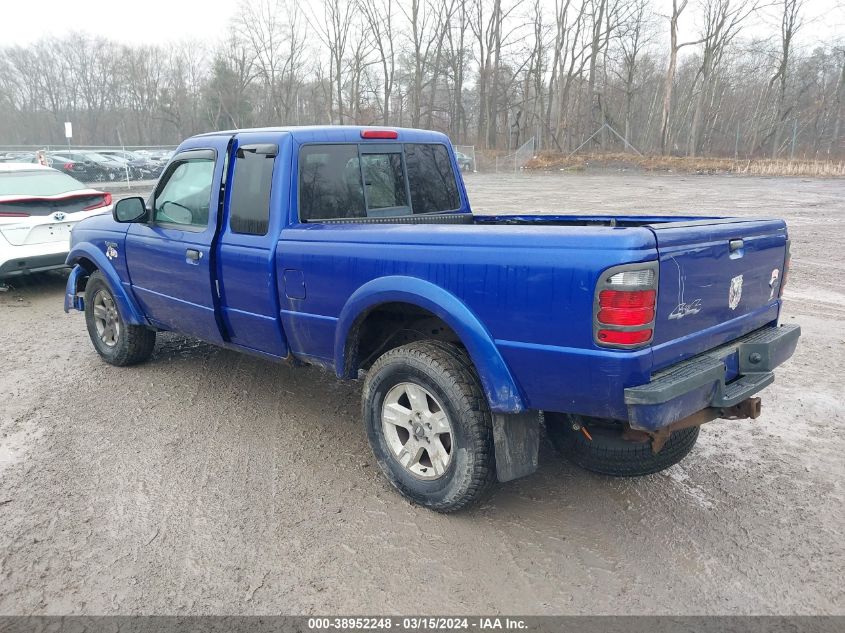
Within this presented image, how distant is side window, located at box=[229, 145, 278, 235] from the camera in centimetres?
398

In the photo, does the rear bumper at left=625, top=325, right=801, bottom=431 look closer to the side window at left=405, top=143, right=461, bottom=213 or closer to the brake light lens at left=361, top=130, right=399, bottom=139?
the side window at left=405, top=143, right=461, bottom=213

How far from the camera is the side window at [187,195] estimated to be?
447 cm

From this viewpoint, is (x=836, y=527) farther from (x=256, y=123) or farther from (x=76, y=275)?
(x=256, y=123)

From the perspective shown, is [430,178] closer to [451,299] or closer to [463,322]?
[451,299]

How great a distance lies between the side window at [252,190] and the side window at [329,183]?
0.70 feet

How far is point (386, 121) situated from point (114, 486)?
54106 mm

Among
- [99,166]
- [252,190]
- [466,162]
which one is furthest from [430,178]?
[466,162]

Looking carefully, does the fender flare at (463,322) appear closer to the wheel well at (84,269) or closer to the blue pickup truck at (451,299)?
the blue pickup truck at (451,299)

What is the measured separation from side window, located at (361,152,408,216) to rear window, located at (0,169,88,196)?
6.62 m

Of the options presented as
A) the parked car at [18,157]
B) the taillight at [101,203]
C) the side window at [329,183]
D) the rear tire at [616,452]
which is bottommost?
the rear tire at [616,452]

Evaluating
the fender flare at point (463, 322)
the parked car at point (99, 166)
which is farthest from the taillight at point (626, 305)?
the parked car at point (99, 166)

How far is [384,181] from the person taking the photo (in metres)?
4.32

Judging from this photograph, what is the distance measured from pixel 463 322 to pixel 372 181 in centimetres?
168

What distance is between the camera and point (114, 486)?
3.65 m
